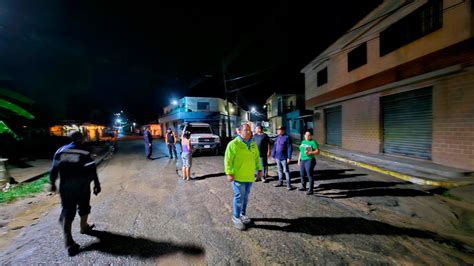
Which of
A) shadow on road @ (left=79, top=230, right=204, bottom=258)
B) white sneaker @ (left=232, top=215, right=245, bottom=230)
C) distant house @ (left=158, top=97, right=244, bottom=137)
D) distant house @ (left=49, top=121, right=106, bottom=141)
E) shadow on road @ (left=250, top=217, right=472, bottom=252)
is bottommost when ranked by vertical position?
shadow on road @ (left=250, top=217, right=472, bottom=252)

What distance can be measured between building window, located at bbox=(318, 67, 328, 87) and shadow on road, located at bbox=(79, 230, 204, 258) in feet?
53.7

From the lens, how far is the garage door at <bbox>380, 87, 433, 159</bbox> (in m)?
8.29

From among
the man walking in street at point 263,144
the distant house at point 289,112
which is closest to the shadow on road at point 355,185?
the man walking in street at point 263,144

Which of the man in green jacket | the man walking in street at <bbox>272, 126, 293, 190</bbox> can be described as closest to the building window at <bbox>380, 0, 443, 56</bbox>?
the man walking in street at <bbox>272, 126, 293, 190</bbox>

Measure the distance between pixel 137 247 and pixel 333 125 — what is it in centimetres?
1523

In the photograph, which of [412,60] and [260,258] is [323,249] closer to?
[260,258]

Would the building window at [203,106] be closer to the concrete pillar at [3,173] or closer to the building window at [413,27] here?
the building window at [413,27]

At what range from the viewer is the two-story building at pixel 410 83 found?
6.77 m

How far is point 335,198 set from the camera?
17.2 feet

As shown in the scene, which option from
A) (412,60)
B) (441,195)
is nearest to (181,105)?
(412,60)

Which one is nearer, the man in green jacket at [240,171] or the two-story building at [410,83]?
Answer: the man in green jacket at [240,171]

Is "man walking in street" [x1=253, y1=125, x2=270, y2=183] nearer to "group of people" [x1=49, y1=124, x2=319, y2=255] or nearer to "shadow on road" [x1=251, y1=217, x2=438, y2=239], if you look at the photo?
"group of people" [x1=49, y1=124, x2=319, y2=255]

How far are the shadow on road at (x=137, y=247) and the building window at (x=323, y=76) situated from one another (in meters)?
16.4

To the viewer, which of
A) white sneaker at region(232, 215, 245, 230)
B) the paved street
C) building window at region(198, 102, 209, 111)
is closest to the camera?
the paved street
